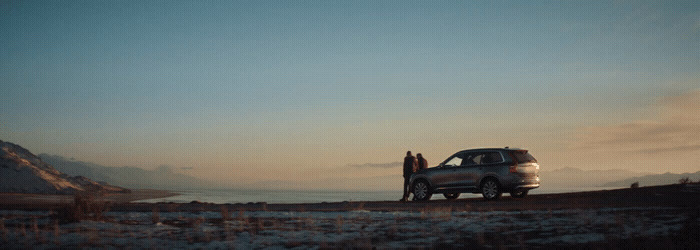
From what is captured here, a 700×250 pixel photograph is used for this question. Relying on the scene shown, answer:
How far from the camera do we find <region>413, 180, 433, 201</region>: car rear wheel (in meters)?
20.4

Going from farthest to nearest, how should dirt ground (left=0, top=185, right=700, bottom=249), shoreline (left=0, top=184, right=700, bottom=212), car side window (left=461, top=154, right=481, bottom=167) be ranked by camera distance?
car side window (left=461, top=154, right=481, bottom=167) → shoreline (left=0, top=184, right=700, bottom=212) → dirt ground (left=0, top=185, right=700, bottom=249)

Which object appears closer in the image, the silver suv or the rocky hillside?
the silver suv

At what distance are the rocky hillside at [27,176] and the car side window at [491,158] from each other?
2210cm

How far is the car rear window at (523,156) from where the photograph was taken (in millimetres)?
18234

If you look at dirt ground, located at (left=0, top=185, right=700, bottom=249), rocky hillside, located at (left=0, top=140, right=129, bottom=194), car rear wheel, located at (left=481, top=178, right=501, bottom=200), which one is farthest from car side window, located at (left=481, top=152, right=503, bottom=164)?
rocky hillside, located at (left=0, top=140, right=129, bottom=194)

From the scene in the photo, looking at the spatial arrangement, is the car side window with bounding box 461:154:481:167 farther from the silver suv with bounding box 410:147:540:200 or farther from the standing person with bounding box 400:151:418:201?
the standing person with bounding box 400:151:418:201

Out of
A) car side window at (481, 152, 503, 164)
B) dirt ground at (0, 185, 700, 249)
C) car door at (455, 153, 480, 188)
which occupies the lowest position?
dirt ground at (0, 185, 700, 249)

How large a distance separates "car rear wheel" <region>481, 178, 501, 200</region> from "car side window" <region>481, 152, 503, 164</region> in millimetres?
635

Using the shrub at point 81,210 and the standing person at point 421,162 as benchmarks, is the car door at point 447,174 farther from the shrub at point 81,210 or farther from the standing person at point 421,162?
the shrub at point 81,210

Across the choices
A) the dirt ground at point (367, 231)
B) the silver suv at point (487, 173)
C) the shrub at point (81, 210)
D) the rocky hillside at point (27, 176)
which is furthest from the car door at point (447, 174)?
the rocky hillside at point (27, 176)

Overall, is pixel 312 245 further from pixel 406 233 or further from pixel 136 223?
pixel 136 223

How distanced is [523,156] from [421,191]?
4046 millimetres

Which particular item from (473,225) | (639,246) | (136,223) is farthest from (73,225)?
(639,246)

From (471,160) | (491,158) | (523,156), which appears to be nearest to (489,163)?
(491,158)
